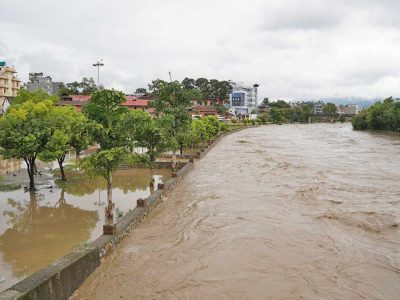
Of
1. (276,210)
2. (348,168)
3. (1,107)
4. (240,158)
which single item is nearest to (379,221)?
(276,210)

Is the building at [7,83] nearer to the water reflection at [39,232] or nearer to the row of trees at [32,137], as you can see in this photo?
the row of trees at [32,137]

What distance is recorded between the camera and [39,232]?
15.7 metres

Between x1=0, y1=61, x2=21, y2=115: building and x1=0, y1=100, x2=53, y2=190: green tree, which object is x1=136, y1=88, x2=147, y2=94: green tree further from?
x1=0, y1=100, x2=53, y2=190: green tree

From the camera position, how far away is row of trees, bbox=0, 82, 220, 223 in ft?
47.1

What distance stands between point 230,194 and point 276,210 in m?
3.82

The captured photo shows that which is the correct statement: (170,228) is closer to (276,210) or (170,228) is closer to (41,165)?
(276,210)

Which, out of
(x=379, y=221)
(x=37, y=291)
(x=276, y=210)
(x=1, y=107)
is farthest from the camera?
(x=1, y=107)

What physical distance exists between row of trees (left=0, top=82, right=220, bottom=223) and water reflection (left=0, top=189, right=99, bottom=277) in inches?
88.1

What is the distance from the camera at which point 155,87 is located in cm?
2747

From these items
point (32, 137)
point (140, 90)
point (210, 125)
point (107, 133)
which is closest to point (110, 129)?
point (107, 133)

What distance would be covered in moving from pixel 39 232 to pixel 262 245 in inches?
354

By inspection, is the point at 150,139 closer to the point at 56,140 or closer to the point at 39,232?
the point at 56,140

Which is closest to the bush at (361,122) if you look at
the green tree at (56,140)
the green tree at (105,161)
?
the green tree at (56,140)

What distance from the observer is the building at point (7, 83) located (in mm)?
63500
